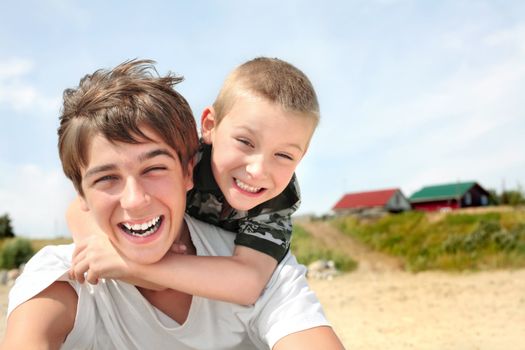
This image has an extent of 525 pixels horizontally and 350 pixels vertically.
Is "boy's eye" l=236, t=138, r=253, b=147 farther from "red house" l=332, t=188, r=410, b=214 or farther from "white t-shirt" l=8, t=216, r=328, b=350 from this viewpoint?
"red house" l=332, t=188, r=410, b=214

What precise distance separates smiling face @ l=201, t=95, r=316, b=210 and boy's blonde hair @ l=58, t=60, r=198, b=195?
0.17 meters

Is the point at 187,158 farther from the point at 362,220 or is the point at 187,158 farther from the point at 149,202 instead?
the point at 362,220

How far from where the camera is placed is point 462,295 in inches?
386

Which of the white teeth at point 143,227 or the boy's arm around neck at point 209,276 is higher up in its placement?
the white teeth at point 143,227

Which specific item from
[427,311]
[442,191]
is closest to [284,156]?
[427,311]

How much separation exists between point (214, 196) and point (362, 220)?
712 inches

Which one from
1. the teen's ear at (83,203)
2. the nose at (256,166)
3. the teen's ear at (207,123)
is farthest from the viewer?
the teen's ear at (207,123)

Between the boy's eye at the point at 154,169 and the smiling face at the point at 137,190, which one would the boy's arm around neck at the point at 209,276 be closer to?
the smiling face at the point at 137,190

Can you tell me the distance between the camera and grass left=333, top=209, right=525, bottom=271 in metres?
14.4

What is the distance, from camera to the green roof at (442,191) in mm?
34875

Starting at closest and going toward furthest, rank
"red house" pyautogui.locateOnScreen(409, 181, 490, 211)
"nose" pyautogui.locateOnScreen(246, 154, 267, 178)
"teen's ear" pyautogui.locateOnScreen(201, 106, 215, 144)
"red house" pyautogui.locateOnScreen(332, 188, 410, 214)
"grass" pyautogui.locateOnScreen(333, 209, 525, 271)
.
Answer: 1. "nose" pyautogui.locateOnScreen(246, 154, 267, 178)
2. "teen's ear" pyautogui.locateOnScreen(201, 106, 215, 144)
3. "grass" pyautogui.locateOnScreen(333, 209, 525, 271)
4. "red house" pyautogui.locateOnScreen(332, 188, 410, 214)
5. "red house" pyautogui.locateOnScreen(409, 181, 490, 211)

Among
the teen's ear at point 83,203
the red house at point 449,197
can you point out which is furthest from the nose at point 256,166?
the red house at point 449,197

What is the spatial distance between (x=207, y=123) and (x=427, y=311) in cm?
641

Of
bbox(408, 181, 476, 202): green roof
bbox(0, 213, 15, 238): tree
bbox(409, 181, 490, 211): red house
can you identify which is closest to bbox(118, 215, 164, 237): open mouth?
bbox(0, 213, 15, 238): tree
